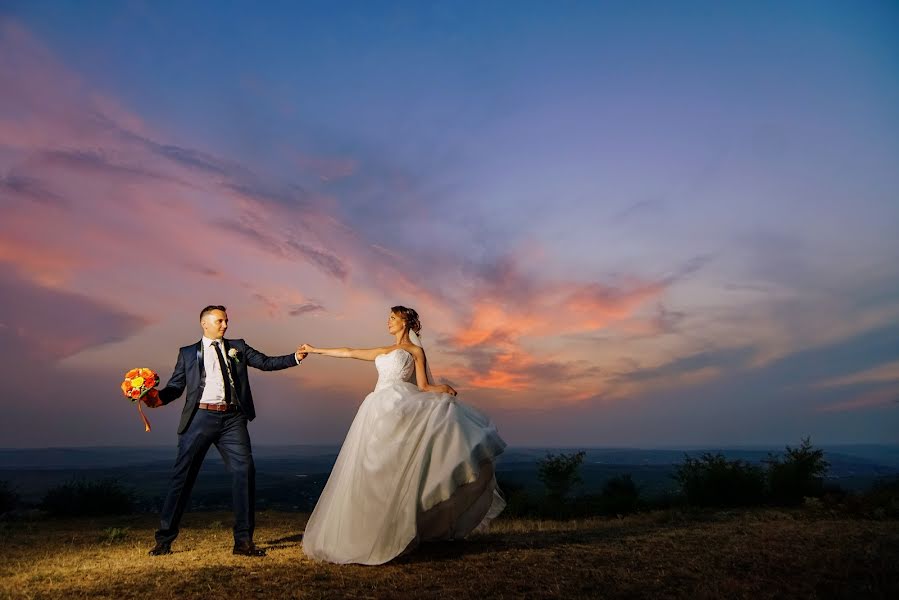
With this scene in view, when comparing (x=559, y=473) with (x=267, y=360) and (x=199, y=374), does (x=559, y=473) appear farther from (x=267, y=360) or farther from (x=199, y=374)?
(x=199, y=374)

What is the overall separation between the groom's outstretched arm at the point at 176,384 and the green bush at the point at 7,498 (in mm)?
10882

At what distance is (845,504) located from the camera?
13094 millimetres

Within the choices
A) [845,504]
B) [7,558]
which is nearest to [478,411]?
[7,558]

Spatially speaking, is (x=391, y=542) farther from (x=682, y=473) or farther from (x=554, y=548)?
(x=682, y=473)

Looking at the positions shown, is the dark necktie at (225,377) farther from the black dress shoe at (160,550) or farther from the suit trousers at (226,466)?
the black dress shoe at (160,550)

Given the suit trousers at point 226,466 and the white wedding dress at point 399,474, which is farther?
the suit trousers at point 226,466

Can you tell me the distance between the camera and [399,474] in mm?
7500

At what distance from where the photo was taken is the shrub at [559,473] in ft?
59.3

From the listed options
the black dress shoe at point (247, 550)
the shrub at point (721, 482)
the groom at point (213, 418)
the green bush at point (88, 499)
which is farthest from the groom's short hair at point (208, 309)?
the shrub at point (721, 482)

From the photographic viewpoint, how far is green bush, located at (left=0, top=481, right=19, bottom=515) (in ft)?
52.7

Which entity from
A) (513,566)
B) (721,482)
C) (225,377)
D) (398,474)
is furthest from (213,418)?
(721,482)

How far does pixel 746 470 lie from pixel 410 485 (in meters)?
12.3

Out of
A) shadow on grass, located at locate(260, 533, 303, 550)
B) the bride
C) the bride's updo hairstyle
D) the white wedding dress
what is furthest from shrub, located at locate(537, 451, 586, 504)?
the bride's updo hairstyle

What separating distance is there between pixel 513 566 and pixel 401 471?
1.68 meters
